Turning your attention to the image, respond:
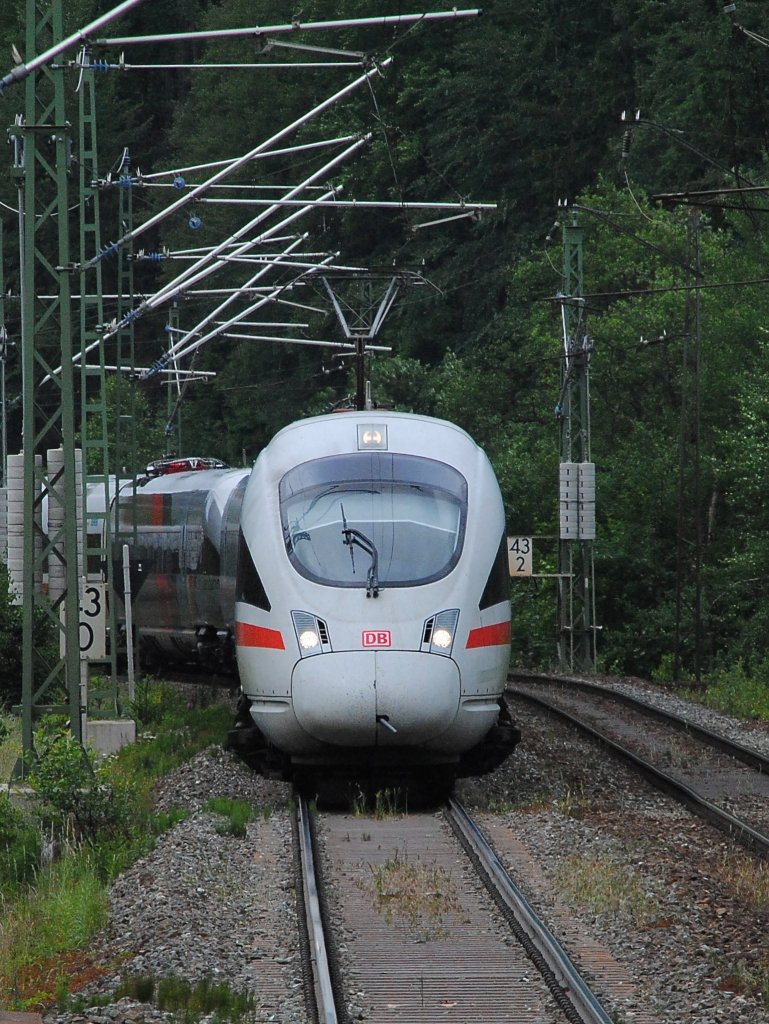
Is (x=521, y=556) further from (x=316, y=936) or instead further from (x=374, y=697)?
(x=316, y=936)

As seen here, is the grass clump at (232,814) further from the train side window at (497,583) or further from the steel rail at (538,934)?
the train side window at (497,583)

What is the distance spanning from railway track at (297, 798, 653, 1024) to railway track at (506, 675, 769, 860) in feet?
8.54

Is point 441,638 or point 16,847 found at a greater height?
point 441,638

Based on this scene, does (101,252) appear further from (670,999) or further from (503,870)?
(670,999)

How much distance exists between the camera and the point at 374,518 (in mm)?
13602

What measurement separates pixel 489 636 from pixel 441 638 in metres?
0.66

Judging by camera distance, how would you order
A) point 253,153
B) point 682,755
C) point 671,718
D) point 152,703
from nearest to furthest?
point 253,153, point 682,755, point 671,718, point 152,703

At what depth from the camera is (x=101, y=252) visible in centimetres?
1878

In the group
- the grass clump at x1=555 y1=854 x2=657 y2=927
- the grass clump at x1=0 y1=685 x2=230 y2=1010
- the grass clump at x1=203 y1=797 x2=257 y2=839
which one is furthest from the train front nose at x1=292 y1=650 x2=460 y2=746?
the grass clump at x1=555 y1=854 x2=657 y2=927

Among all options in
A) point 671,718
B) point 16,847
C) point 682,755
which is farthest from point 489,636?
point 671,718

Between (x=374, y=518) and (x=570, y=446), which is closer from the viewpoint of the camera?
(x=374, y=518)

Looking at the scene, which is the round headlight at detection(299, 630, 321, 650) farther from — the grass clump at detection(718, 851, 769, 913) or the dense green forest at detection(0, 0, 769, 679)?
the dense green forest at detection(0, 0, 769, 679)

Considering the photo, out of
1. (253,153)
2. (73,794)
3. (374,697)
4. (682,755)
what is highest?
(253,153)

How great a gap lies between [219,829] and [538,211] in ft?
145
